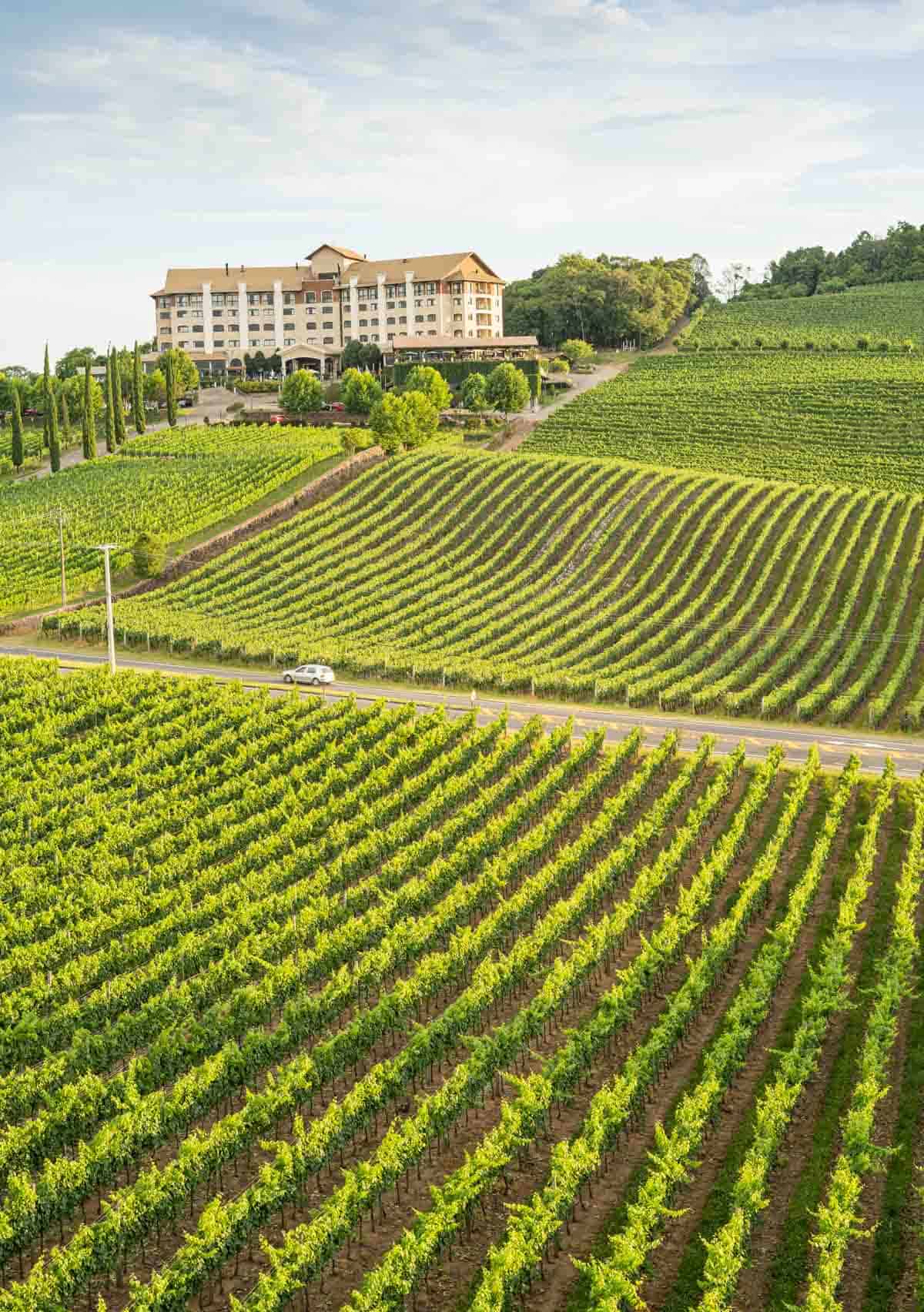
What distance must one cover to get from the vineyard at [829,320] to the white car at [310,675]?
11134 cm

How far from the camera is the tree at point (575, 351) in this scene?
154 metres

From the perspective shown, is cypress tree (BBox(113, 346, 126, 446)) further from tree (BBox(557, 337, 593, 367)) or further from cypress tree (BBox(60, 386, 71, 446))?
tree (BBox(557, 337, 593, 367))

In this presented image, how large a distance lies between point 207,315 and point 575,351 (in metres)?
50.8

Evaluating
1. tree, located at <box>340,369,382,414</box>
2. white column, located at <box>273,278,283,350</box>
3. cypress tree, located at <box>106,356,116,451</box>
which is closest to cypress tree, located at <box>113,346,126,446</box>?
cypress tree, located at <box>106,356,116,451</box>

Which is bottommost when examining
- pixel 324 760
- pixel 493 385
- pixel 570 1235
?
pixel 570 1235

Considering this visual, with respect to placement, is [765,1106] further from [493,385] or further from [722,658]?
[493,385]

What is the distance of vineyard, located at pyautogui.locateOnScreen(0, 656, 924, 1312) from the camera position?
933 inches

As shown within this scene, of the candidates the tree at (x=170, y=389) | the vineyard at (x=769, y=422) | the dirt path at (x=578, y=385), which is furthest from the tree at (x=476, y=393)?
the tree at (x=170, y=389)

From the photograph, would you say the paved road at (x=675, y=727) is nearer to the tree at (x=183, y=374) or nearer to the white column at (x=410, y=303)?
the tree at (x=183, y=374)

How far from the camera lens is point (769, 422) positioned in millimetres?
119125

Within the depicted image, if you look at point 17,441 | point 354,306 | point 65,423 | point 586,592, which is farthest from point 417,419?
point 354,306

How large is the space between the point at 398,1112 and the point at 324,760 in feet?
70.5

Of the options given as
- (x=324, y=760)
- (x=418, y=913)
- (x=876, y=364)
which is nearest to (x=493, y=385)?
(x=876, y=364)

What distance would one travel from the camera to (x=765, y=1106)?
→ 2692 centimetres
